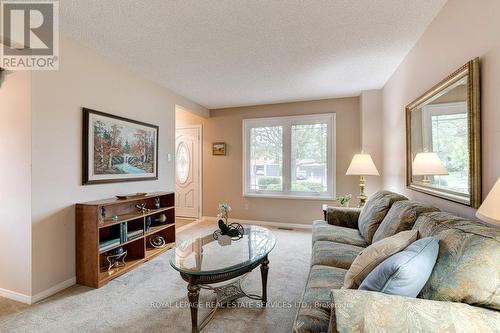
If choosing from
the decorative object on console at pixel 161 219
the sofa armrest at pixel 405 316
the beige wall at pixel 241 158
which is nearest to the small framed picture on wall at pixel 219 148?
the beige wall at pixel 241 158

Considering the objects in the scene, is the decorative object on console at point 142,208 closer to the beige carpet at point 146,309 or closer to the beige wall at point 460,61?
the beige carpet at point 146,309

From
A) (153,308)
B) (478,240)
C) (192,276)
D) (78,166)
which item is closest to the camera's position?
(478,240)

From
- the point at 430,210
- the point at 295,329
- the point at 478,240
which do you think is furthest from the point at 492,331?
the point at 430,210

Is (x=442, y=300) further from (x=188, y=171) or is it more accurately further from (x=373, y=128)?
(x=188, y=171)

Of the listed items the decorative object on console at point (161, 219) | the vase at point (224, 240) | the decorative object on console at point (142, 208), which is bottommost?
the decorative object on console at point (161, 219)

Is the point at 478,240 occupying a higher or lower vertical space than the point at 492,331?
higher

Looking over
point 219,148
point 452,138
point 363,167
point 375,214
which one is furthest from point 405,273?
point 219,148

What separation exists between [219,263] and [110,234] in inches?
68.2

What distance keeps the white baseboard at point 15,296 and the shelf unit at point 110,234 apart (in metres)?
0.39

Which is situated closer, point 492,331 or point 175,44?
point 492,331

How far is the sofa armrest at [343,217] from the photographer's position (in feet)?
9.33

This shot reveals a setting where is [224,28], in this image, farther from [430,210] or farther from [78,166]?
[430,210]

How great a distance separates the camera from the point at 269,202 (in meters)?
4.73

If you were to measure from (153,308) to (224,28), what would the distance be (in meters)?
2.57
